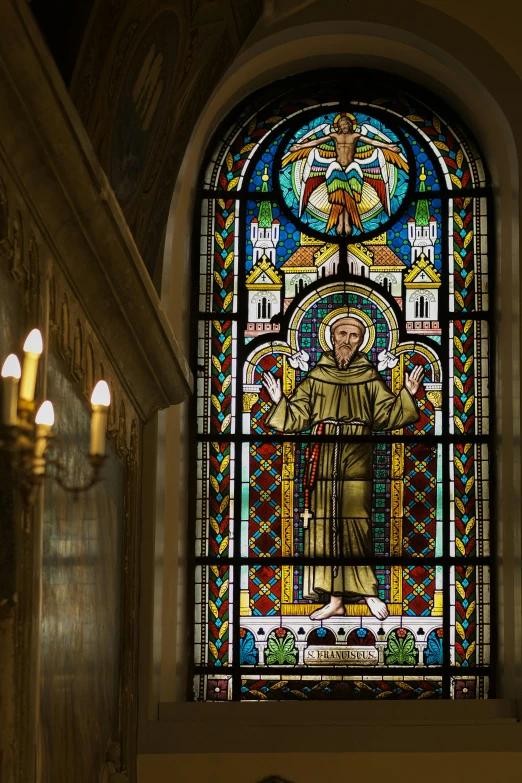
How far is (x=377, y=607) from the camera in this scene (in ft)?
28.6

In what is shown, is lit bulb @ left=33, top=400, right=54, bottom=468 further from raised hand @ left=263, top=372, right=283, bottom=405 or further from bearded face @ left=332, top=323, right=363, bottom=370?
bearded face @ left=332, top=323, right=363, bottom=370

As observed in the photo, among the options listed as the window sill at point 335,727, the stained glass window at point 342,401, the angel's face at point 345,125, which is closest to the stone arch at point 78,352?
the window sill at point 335,727

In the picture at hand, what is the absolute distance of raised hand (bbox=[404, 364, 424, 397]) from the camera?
905 cm

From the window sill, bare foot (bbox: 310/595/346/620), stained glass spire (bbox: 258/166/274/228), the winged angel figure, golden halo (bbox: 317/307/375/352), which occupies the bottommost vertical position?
the window sill

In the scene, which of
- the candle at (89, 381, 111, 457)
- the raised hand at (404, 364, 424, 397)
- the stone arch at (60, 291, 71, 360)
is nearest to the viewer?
the candle at (89, 381, 111, 457)

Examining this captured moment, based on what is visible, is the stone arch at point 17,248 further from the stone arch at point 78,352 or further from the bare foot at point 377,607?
the bare foot at point 377,607

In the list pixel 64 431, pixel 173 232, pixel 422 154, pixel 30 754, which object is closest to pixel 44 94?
pixel 64 431

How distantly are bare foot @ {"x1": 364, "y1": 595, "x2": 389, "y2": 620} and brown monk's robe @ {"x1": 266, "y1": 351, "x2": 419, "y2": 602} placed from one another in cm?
3

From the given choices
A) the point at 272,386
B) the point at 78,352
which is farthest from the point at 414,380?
the point at 78,352

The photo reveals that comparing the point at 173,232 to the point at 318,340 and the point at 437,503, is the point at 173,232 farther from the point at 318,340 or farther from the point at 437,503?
the point at 437,503

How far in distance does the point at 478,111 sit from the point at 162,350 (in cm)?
356

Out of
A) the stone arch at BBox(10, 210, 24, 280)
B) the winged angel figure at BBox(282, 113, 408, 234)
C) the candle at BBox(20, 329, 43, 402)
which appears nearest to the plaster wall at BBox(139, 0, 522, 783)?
the winged angel figure at BBox(282, 113, 408, 234)

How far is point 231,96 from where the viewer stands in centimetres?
930

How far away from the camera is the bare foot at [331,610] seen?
8711 mm
